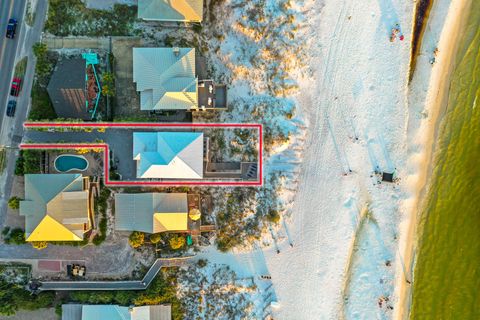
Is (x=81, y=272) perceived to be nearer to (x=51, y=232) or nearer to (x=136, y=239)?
(x=51, y=232)

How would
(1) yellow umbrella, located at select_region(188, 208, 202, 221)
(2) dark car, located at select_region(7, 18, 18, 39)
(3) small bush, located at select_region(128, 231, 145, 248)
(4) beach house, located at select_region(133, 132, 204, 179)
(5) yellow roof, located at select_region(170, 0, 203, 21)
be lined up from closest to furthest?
(4) beach house, located at select_region(133, 132, 204, 179) < (5) yellow roof, located at select_region(170, 0, 203, 21) < (3) small bush, located at select_region(128, 231, 145, 248) < (1) yellow umbrella, located at select_region(188, 208, 202, 221) < (2) dark car, located at select_region(7, 18, 18, 39)

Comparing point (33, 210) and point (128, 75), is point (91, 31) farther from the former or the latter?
point (33, 210)

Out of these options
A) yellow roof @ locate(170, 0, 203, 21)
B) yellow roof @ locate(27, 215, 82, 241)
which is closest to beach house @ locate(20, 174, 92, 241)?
yellow roof @ locate(27, 215, 82, 241)

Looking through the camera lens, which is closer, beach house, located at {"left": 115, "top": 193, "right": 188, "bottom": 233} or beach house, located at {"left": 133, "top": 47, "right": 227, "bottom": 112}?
beach house, located at {"left": 133, "top": 47, "right": 227, "bottom": 112}

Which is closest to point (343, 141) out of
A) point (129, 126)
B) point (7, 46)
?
point (129, 126)

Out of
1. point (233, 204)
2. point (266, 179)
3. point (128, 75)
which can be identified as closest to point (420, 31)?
point (266, 179)

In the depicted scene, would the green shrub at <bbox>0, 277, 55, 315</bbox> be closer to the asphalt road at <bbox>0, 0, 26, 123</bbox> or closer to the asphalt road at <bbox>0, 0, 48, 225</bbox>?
the asphalt road at <bbox>0, 0, 48, 225</bbox>

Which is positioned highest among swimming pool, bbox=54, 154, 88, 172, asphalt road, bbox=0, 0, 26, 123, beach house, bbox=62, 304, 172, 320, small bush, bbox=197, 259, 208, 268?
asphalt road, bbox=0, 0, 26, 123
